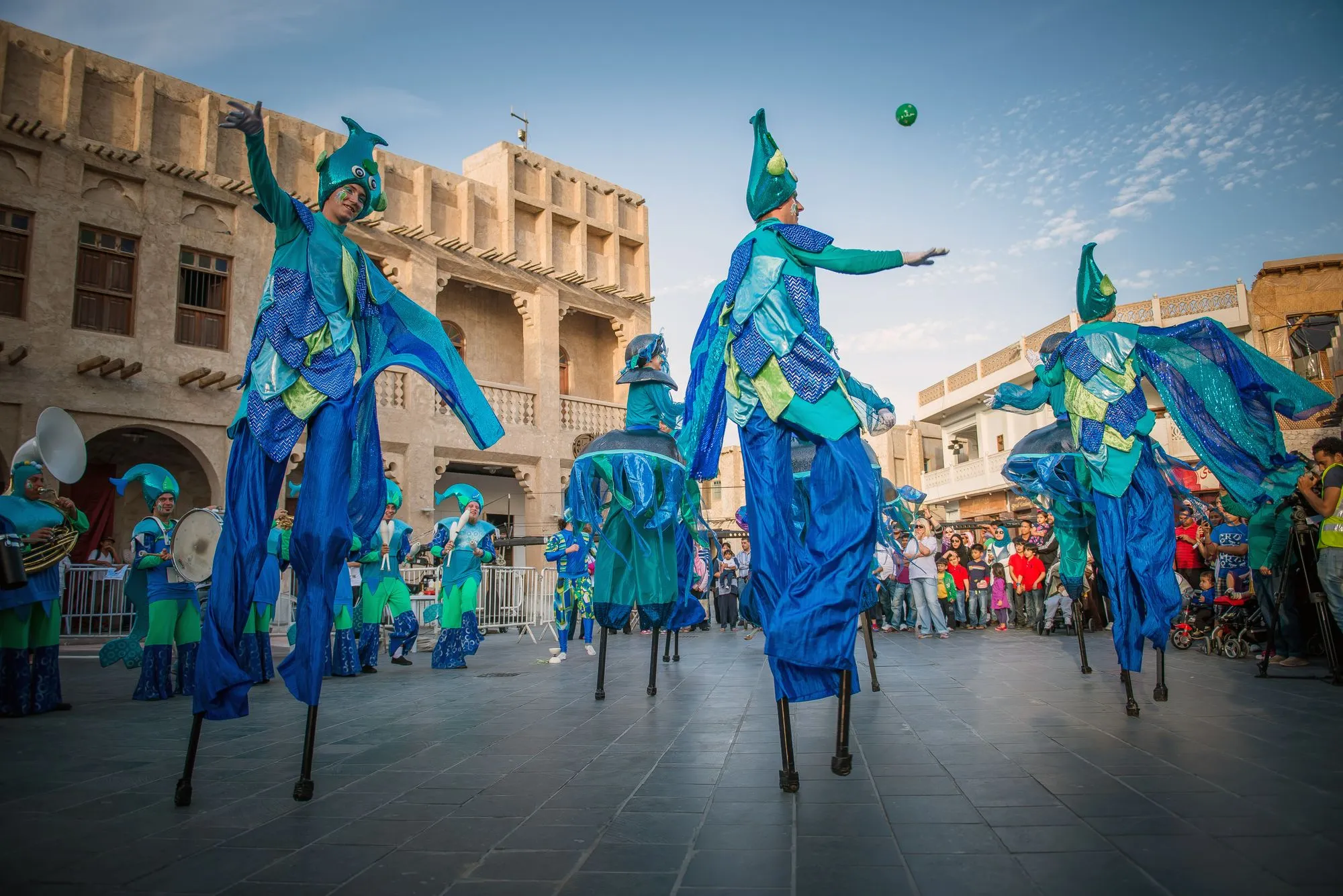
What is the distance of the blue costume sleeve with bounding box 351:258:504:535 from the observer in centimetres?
391

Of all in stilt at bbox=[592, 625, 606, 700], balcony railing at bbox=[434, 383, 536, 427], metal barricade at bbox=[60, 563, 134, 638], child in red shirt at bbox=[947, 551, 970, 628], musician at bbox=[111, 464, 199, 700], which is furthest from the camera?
balcony railing at bbox=[434, 383, 536, 427]

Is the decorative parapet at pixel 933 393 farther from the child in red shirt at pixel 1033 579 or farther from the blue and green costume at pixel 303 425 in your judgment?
the blue and green costume at pixel 303 425

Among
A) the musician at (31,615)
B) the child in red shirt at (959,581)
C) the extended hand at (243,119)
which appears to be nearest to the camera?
the extended hand at (243,119)

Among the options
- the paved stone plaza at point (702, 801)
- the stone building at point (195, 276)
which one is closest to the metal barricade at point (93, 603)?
the stone building at point (195, 276)

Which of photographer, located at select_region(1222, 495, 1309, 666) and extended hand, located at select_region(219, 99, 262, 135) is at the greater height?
extended hand, located at select_region(219, 99, 262, 135)

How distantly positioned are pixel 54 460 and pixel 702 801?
6220mm

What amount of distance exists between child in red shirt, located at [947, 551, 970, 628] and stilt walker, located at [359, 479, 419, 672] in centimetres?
964

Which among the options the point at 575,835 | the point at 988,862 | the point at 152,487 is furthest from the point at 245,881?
the point at 152,487

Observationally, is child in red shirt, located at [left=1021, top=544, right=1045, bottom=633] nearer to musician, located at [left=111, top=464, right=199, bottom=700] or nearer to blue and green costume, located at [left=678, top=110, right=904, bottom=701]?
blue and green costume, located at [left=678, top=110, right=904, bottom=701]

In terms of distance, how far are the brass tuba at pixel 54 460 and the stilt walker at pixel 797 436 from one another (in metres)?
5.40

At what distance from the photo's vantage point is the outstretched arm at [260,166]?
126 inches

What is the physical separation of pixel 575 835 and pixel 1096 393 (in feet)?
14.3

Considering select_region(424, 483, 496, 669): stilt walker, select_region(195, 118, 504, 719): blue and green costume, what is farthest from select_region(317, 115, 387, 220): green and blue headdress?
select_region(424, 483, 496, 669): stilt walker

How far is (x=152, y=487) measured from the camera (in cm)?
786
